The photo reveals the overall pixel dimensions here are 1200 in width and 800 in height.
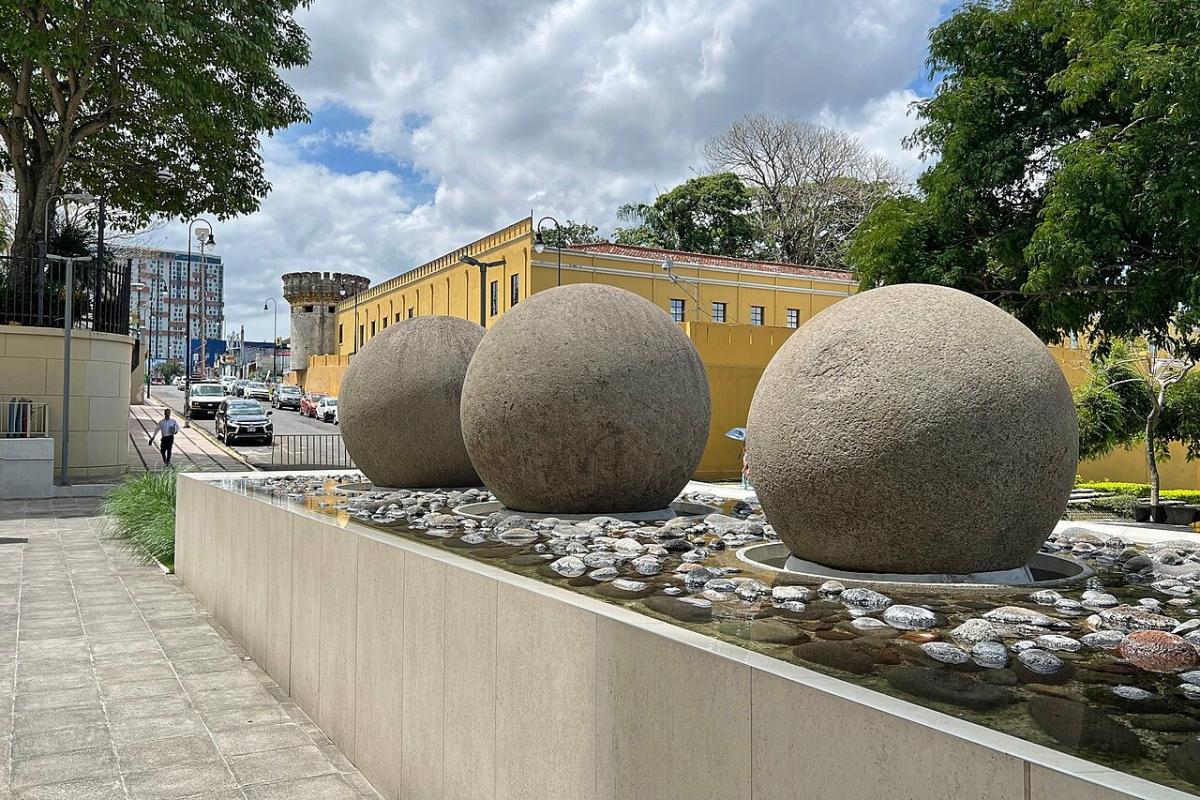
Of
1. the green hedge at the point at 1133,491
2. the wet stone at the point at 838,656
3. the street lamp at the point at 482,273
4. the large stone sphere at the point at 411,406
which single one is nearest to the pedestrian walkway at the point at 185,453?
the street lamp at the point at 482,273

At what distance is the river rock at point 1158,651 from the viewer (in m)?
3.57

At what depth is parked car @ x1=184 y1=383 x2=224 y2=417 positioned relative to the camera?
1927 inches

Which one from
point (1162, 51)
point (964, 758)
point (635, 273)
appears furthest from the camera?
point (635, 273)

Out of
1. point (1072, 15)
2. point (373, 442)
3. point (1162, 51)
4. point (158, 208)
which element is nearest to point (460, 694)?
point (373, 442)

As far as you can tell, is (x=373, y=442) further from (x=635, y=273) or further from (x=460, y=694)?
(x=635, y=273)

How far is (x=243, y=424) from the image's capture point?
36.7 meters

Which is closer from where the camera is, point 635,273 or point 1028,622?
point 1028,622

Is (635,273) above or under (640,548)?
above

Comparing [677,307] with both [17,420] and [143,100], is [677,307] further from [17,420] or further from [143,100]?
[17,420]

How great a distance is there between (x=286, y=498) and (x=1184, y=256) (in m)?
13.5

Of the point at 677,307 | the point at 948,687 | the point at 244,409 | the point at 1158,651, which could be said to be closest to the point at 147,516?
the point at 948,687

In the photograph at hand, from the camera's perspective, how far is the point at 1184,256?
48.6ft

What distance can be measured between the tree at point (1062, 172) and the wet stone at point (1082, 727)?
12.8 meters

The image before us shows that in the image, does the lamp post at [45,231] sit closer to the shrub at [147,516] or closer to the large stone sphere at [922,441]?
the shrub at [147,516]
